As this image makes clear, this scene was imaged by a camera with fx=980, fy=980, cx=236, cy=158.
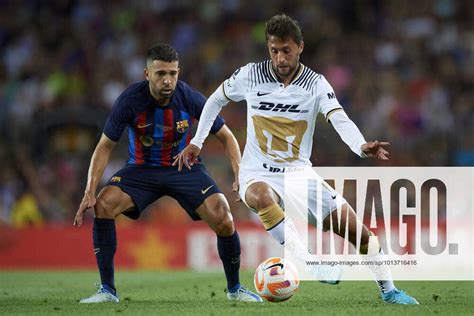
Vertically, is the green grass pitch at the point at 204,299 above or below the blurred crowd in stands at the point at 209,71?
below

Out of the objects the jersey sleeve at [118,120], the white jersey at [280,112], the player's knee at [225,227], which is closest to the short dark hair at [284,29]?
the white jersey at [280,112]

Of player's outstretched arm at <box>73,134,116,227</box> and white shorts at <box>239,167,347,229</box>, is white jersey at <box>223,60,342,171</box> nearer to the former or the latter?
white shorts at <box>239,167,347,229</box>

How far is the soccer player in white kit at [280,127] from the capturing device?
855 cm

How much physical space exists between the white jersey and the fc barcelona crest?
0.87 meters

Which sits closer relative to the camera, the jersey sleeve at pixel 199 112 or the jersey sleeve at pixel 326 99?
the jersey sleeve at pixel 326 99

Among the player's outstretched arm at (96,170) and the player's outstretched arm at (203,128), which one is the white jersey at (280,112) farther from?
the player's outstretched arm at (96,170)

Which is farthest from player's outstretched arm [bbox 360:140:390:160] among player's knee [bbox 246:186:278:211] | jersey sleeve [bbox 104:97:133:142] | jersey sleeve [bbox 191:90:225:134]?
jersey sleeve [bbox 104:97:133:142]

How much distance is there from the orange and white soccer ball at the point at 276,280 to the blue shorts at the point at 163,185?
1097mm

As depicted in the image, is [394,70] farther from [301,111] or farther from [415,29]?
[301,111]

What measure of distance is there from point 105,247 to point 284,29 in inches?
103

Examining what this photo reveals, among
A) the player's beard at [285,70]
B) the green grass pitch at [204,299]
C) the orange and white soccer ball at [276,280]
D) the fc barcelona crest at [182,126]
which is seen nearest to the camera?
the green grass pitch at [204,299]

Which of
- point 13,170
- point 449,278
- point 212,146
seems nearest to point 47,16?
point 13,170

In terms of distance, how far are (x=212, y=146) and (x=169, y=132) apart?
8159 mm

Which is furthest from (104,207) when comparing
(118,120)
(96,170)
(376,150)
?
(376,150)
